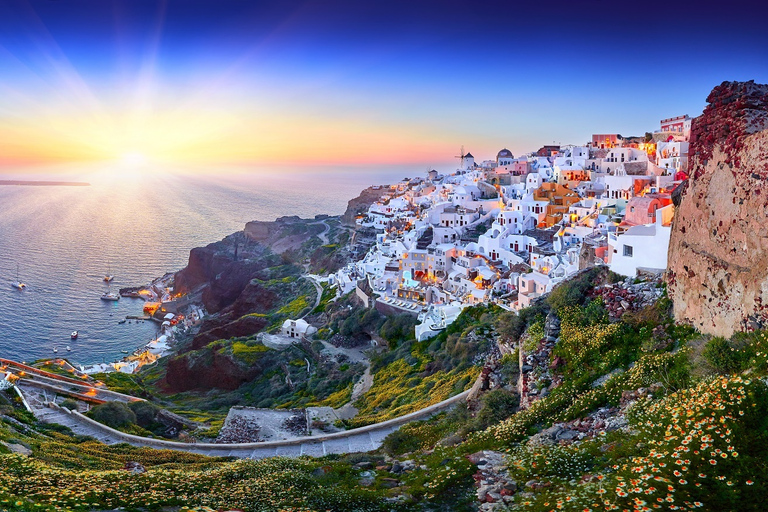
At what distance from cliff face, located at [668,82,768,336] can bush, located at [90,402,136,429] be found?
2051 centimetres

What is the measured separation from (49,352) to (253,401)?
27.7 m

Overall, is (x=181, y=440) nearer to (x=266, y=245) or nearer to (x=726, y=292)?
(x=726, y=292)

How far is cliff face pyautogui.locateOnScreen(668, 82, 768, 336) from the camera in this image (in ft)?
28.3

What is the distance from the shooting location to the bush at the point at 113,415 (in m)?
21.5

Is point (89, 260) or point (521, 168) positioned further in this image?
point (89, 260)

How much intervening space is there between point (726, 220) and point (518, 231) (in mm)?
30806

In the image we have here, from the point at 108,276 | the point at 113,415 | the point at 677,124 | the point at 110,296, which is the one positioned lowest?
the point at 110,296

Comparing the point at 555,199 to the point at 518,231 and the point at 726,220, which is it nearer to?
the point at 518,231

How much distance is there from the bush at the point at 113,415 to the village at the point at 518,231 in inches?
579

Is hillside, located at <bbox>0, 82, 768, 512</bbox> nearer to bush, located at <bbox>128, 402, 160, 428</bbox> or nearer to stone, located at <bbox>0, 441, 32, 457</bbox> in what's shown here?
stone, located at <bbox>0, 441, 32, 457</bbox>

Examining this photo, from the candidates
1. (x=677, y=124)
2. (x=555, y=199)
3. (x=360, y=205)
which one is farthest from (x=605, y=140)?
(x=360, y=205)

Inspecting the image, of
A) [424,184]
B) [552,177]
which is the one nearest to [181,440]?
[552,177]

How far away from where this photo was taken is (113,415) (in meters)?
21.8

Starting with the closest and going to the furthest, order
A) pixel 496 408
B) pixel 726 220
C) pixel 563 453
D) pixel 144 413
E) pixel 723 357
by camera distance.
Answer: pixel 563 453, pixel 723 357, pixel 726 220, pixel 496 408, pixel 144 413
